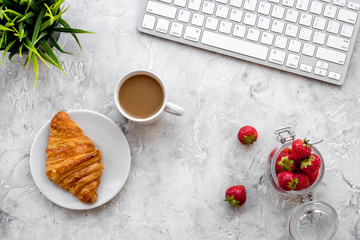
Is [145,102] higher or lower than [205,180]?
higher

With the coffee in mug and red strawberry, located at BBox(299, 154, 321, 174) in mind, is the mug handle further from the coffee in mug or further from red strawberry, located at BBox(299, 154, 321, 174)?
red strawberry, located at BBox(299, 154, 321, 174)

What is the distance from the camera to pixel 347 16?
1236 millimetres

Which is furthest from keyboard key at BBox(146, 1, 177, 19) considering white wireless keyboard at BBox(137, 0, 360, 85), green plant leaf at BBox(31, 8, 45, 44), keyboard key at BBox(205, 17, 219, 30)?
green plant leaf at BBox(31, 8, 45, 44)

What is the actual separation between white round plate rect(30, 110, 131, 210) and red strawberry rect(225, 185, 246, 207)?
312 millimetres

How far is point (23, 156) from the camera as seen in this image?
1.26m

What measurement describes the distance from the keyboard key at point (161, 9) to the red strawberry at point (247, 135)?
1.33ft

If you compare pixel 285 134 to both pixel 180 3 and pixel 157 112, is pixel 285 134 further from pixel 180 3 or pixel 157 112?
pixel 180 3

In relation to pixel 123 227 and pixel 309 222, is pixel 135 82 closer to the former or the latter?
pixel 123 227

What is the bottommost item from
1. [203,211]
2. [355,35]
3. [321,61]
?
[203,211]

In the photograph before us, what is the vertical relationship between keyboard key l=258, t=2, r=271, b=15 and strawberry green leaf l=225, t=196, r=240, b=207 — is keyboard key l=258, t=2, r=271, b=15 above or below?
above

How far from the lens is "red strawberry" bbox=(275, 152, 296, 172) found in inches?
44.2

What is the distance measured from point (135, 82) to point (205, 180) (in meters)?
0.37

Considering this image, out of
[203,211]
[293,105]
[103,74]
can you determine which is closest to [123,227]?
[203,211]

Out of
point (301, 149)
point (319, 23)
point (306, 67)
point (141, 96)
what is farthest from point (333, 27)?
point (141, 96)
